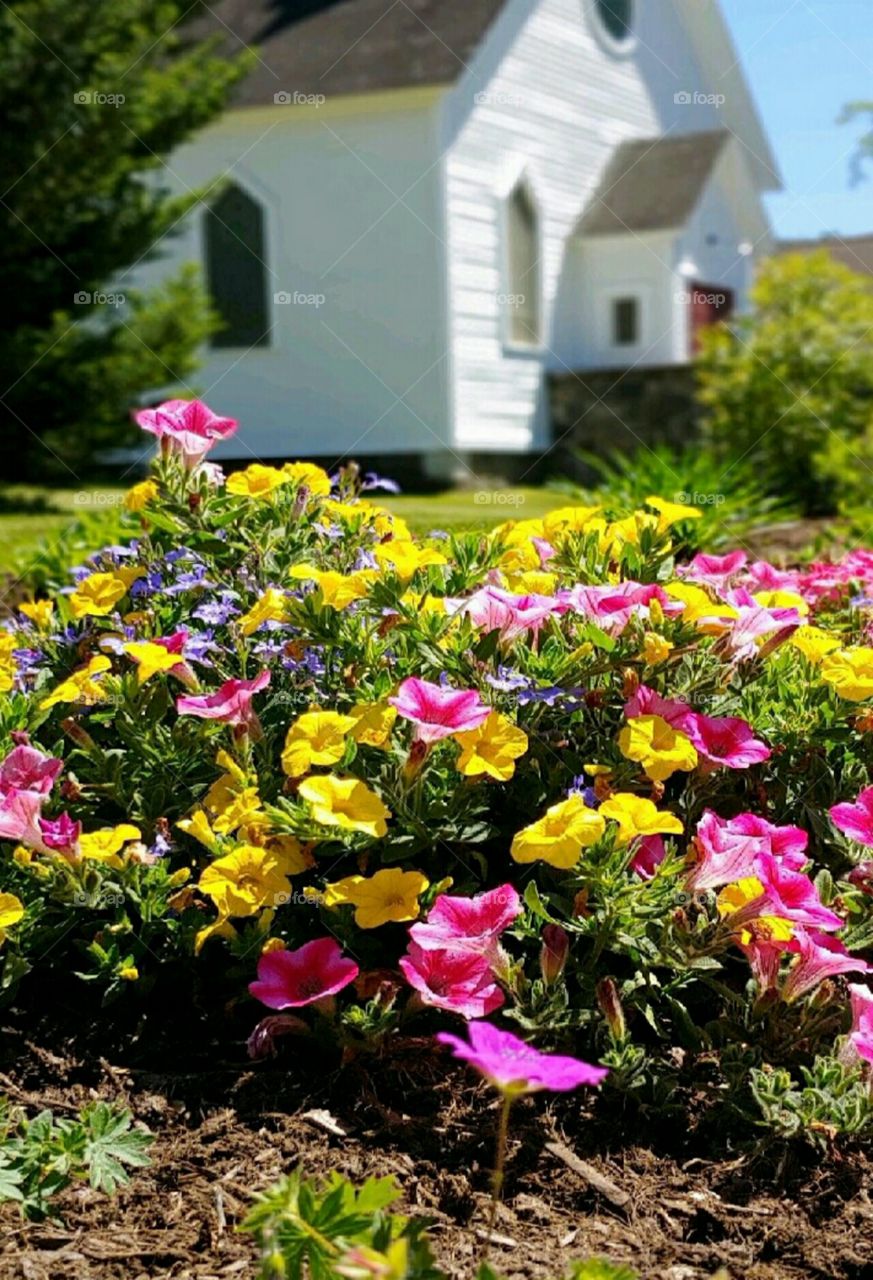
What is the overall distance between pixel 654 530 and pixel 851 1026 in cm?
104

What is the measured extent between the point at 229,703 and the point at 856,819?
111 centimetres

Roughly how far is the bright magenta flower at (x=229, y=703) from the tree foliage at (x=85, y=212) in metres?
11.0

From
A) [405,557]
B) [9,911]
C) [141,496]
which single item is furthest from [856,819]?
[141,496]

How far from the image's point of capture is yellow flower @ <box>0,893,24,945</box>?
2301 millimetres

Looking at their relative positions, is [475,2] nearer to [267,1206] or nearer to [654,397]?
[654,397]

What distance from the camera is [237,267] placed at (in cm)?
1836

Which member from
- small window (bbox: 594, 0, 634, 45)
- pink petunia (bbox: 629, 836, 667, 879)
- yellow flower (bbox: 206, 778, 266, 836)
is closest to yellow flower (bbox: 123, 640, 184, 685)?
yellow flower (bbox: 206, 778, 266, 836)

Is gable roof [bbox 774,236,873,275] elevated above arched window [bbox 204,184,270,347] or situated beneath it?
elevated above

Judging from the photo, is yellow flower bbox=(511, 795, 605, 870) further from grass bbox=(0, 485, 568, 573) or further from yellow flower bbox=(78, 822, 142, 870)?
grass bbox=(0, 485, 568, 573)

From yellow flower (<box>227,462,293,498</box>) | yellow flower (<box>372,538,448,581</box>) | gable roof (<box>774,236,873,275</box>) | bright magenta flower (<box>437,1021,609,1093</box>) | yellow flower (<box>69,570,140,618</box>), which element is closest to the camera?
bright magenta flower (<box>437,1021,609,1093</box>)

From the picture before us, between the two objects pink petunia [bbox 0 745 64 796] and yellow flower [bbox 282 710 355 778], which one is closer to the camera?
yellow flower [bbox 282 710 355 778]

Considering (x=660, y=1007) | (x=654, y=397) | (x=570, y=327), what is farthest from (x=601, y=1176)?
(x=570, y=327)

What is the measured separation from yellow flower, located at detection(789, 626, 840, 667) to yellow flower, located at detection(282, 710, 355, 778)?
92 cm

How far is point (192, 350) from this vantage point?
15.5 metres
